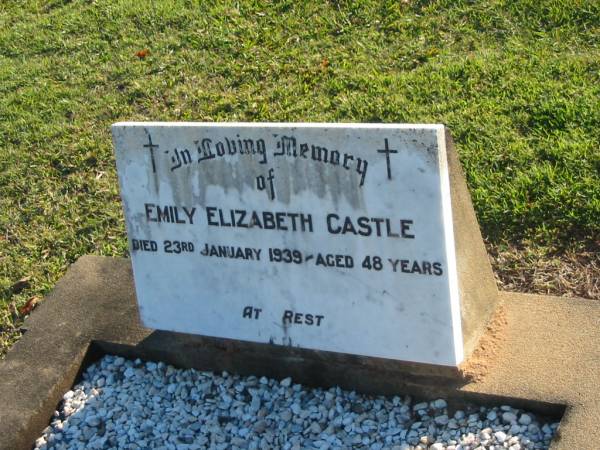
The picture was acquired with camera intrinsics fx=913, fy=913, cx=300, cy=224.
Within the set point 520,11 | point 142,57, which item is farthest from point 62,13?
point 520,11

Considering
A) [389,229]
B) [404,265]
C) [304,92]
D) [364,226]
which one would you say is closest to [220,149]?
[364,226]

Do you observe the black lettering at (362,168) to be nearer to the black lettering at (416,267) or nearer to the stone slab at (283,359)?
the black lettering at (416,267)

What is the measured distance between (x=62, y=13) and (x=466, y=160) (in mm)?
4882

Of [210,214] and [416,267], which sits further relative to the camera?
[210,214]

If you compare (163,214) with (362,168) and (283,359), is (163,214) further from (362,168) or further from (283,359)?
(362,168)

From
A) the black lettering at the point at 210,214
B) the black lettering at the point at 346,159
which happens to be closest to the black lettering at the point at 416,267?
the black lettering at the point at 346,159

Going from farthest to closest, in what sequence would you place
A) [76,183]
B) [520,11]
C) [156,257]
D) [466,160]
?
1. [520,11]
2. [76,183]
3. [466,160]
4. [156,257]

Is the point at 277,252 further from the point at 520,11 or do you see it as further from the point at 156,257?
the point at 520,11

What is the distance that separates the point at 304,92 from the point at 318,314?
294 cm

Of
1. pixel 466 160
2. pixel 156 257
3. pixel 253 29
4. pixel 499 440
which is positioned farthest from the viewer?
pixel 253 29

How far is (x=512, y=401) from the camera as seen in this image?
3727 millimetres

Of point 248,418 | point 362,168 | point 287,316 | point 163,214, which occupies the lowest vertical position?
point 248,418

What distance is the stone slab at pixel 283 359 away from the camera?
372cm

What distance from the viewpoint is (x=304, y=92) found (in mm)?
6621
